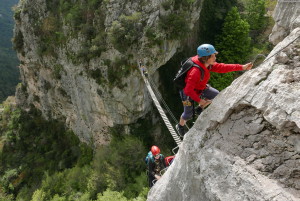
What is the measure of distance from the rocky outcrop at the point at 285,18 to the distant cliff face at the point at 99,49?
408 inches

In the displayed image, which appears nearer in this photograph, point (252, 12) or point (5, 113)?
point (252, 12)

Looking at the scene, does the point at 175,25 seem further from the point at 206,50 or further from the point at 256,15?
the point at 256,15

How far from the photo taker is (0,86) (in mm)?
64062

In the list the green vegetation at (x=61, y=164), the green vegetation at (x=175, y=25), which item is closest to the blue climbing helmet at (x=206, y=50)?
the green vegetation at (x=61, y=164)

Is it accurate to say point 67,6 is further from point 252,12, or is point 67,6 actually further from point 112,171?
point 252,12

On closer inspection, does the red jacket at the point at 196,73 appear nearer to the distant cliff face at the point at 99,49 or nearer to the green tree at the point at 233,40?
the distant cliff face at the point at 99,49

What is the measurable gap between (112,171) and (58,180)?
653 cm

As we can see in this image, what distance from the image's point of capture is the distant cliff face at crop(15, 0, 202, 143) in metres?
14.8

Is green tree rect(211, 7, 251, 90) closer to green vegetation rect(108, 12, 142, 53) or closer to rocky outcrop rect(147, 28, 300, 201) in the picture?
green vegetation rect(108, 12, 142, 53)

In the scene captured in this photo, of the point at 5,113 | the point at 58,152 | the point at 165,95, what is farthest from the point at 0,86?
the point at 165,95

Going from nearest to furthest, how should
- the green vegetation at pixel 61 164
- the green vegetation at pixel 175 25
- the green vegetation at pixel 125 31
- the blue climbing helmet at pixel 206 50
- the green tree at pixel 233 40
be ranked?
the blue climbing helmet at pixel 206 50 < the green vegetation at pixel 125 31 < the green vegetation at pixel 175 25 < the green vegetation at pixel 61 164 < the green tree at pixel 233 40

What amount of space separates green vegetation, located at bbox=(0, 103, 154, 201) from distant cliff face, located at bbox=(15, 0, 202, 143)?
2.04 meters

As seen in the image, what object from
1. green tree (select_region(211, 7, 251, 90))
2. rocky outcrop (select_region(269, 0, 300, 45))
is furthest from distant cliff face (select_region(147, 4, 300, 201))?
green tree (select_region(211, 7, 251, 90))

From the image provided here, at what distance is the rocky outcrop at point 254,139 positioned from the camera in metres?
3.18
